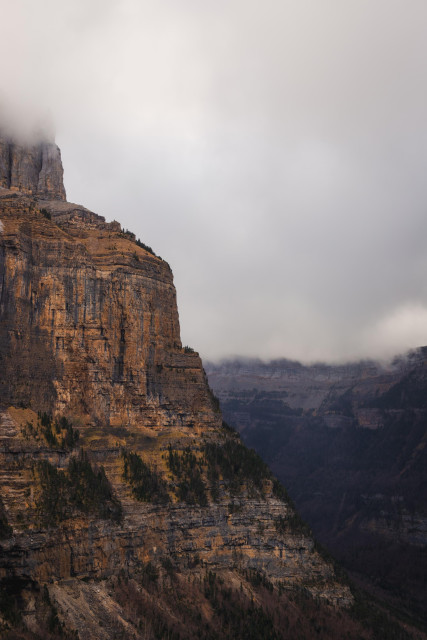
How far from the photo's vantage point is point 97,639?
3664 inches

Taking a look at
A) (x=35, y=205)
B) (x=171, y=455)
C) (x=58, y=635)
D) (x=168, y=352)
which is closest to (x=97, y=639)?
(x=58, y=635)

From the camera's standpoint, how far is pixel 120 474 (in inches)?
4604

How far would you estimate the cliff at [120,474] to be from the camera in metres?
99.8

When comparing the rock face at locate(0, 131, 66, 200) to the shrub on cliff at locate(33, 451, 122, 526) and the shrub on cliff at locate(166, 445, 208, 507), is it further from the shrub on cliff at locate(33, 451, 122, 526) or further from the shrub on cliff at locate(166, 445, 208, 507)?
the shrub on cliff at locate(33, 451, 122, 526)

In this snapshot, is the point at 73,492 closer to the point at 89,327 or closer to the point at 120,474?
the point at 120,474

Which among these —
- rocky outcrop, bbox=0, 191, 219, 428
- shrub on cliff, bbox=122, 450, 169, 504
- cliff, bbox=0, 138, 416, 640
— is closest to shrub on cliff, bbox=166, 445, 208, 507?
cliff, bbox=0, 138, 416, 640

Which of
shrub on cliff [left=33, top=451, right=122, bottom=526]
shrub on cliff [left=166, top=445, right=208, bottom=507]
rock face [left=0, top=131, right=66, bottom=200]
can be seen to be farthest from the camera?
rock face [left=0, top=131, right=66, bottom=200]

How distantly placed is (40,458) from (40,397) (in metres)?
13.5

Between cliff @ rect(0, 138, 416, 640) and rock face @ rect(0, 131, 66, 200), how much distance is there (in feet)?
39.4

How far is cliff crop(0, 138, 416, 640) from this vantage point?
9975 centimetres

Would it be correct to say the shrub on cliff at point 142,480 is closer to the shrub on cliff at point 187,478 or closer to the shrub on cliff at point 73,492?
the shrub on cliff at point 187,478

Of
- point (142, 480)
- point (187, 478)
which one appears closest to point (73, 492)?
point (142, 480)

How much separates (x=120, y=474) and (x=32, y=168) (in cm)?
7514

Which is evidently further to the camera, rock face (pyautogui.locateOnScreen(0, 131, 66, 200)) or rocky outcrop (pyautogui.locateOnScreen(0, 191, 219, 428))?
rock face (pyautogui.locateOnScreen(0, 131, 66, 200))
